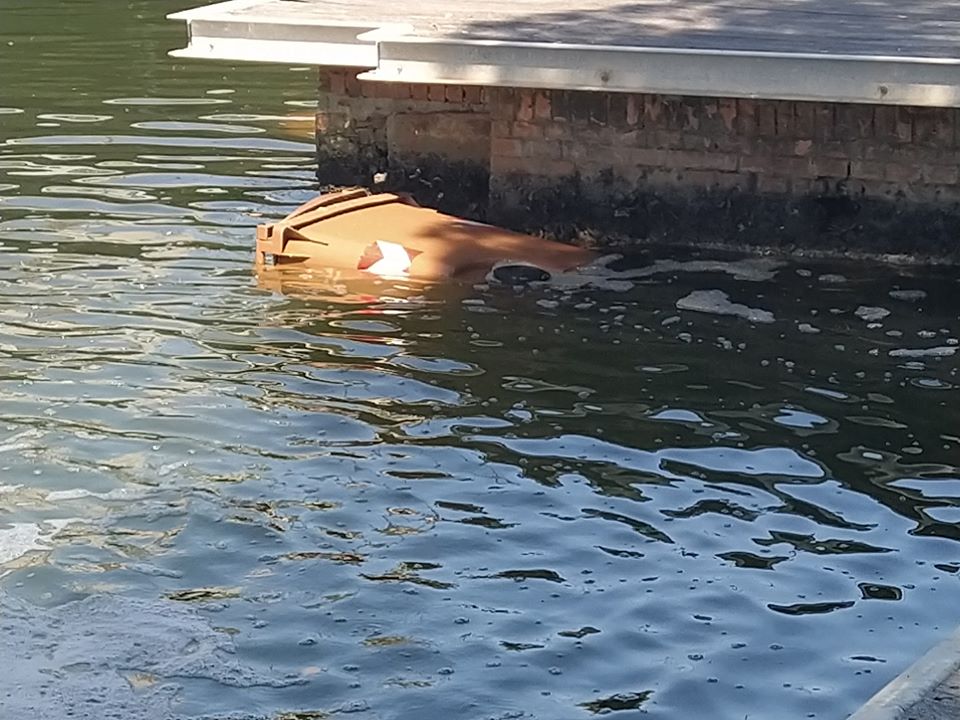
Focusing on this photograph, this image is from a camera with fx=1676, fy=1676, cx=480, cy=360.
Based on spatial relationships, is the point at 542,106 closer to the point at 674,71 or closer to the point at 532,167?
the point at 532,167

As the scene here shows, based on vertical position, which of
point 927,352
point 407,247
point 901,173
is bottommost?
point 927,352

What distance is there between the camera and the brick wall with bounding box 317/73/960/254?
10.5 metres

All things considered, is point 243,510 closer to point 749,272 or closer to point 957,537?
point 957,537

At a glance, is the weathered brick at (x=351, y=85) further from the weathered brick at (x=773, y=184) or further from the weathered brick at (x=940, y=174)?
the weathered brick at (x=940, y=174)

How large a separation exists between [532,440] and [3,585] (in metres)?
2.56

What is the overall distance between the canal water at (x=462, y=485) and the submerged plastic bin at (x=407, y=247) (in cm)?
28

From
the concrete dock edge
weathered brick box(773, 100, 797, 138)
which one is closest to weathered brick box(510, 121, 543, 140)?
weathered brick box(773, 100, 797, 138)

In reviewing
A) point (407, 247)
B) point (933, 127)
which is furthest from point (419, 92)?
point (933, 127)

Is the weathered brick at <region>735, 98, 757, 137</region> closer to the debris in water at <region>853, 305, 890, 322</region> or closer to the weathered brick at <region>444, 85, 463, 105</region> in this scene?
the debris in water at <region>853, 305, 890, 322</region>

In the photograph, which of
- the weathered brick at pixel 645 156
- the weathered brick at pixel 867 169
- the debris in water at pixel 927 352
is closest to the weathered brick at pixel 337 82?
the weathered brick at pixel 645 156

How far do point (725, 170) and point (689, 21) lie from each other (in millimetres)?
1360

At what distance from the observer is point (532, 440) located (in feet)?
25.0

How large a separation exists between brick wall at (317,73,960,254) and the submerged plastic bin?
0.51 meters

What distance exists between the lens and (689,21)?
11648mm
